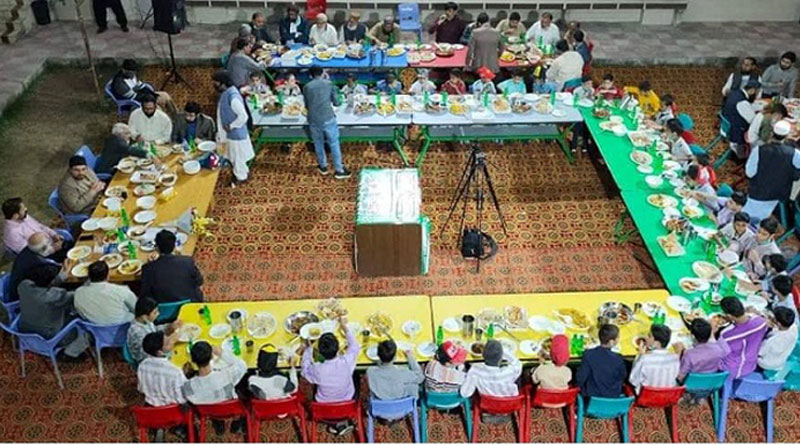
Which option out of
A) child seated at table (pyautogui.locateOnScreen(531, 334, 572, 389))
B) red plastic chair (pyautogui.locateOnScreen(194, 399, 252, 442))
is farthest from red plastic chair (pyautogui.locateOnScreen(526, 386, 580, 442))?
red plastic chair (pyautogui.locateOnScreen(194, 399, 252, 442))

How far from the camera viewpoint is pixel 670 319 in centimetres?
776

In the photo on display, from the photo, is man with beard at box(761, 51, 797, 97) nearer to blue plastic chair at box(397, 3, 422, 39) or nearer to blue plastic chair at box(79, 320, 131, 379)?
blue plastic chair at box(397, 3, 422, 39)

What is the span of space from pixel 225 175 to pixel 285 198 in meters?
1.12

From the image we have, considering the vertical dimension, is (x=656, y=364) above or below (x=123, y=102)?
below

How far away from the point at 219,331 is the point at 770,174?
273 inches

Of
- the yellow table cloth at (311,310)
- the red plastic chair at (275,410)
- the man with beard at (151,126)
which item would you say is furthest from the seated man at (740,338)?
the man with beard at (151,126)

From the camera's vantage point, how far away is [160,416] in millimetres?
6957

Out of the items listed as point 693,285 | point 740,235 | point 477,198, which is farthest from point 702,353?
point 477,198

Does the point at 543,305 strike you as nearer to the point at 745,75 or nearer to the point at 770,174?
the point at 770,174

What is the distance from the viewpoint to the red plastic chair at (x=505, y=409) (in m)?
7.07

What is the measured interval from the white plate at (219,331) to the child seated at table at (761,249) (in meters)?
5.68

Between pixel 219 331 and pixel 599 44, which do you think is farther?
pixel 599 44

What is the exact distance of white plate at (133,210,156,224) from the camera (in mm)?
9359

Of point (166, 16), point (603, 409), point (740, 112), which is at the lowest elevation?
point (603, 409)
